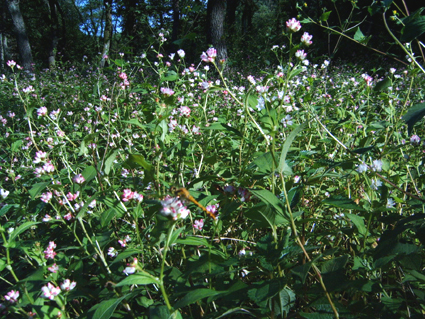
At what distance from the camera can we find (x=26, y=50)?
10086 millimetres

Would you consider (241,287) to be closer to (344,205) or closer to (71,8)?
(344,205)

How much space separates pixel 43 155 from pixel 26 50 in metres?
10.6

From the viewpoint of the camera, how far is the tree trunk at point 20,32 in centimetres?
959

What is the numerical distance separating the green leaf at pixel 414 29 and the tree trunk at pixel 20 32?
10907mm

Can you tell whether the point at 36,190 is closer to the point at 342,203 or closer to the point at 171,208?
the point at 171,208

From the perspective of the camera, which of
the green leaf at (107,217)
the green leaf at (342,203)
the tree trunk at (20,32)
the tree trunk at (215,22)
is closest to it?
the green leaf at (342,203)

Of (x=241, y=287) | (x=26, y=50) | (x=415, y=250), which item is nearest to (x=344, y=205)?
(x=415, y=250)

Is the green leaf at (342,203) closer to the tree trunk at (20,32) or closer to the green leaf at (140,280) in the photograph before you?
the green leaf at (140,280)

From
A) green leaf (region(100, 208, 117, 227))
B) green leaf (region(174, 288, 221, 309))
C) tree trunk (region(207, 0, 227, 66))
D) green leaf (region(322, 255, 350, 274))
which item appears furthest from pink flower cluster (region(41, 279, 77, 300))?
tree trunk (region(207, 0, 227, 66))

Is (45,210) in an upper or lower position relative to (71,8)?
lower

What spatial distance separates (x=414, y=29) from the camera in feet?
3.08

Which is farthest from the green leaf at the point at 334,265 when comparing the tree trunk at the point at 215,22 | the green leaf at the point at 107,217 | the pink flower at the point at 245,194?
the tree trunk at the point at 215,22

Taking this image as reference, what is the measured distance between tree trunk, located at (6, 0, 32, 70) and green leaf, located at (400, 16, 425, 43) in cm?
1091

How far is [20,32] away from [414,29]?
11604mm
